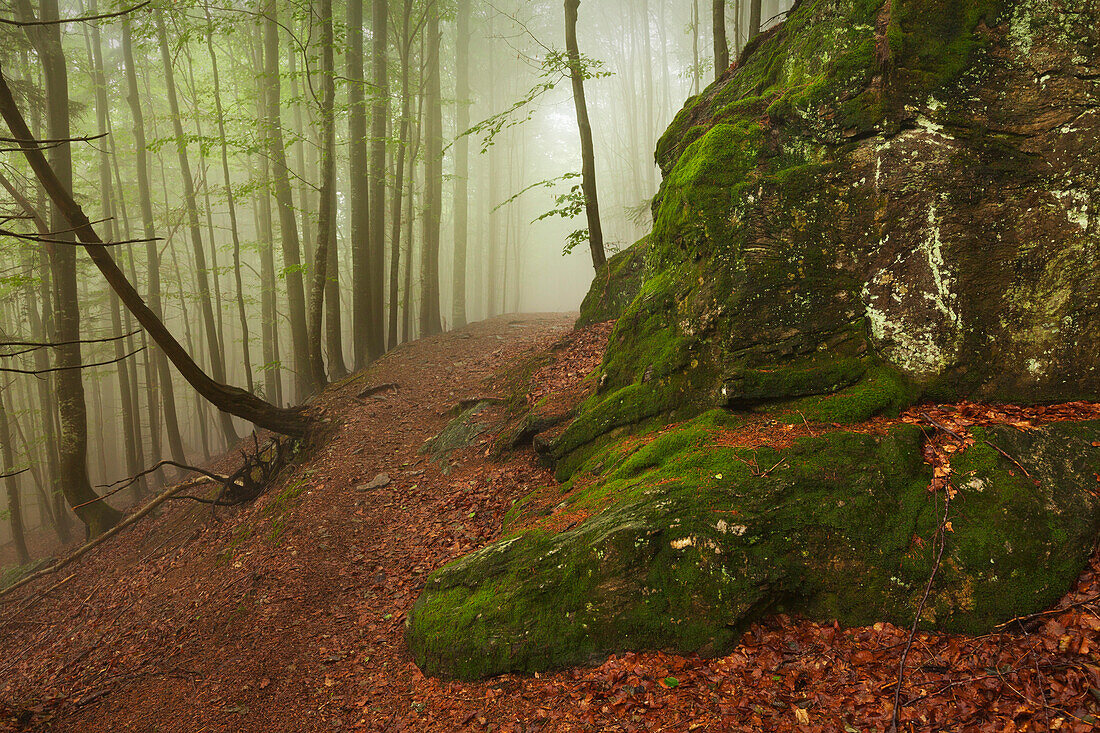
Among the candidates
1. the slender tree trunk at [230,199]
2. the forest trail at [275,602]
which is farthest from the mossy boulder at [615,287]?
the slender tree trunk at [230,199]

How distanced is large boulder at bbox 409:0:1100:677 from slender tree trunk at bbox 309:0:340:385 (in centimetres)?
884

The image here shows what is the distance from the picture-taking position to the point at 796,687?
3.34 meters

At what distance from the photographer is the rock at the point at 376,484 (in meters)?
8.48

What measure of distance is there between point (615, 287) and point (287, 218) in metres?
9.34

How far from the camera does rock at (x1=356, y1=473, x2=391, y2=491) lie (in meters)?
8.48

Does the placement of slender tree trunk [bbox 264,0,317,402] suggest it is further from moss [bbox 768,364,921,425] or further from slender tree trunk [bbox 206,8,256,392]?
moss [bbox 768,364,921,425]

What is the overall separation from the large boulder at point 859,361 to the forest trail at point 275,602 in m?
0.98

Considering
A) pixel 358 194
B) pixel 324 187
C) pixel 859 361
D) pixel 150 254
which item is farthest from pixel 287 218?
pixel 859 361

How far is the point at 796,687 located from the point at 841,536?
1.11 metres

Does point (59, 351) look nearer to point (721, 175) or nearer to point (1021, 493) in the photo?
point (721, 175)

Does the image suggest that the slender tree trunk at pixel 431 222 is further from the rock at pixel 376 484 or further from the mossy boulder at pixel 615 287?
the rock at pixel 376 484

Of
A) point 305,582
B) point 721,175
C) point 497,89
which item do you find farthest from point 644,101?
point 305,582

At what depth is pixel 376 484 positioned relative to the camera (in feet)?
28.1

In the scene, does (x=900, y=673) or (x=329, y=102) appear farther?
(x=329, y=102)
